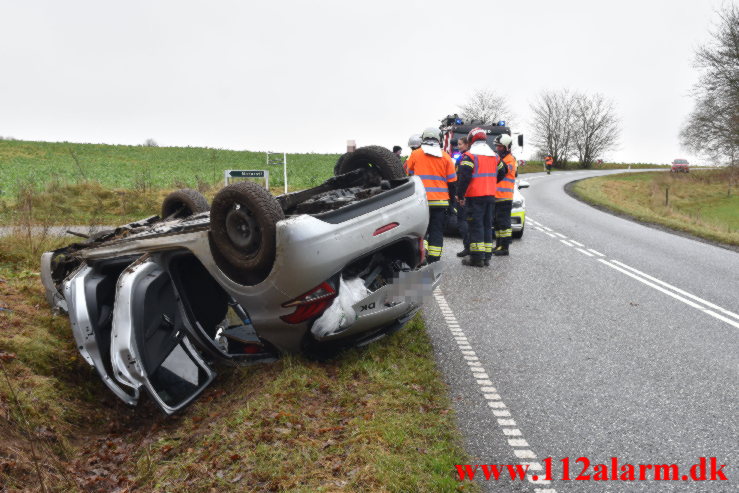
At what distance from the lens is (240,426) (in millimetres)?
3436

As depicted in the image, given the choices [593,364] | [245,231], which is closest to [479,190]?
[593,364]

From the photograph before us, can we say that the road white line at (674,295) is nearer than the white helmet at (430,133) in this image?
Yes

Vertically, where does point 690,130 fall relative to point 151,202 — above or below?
above

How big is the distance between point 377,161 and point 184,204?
225cm

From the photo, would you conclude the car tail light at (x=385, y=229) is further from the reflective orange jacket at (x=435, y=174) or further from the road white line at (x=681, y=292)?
the road white line at (x=681, y=292)

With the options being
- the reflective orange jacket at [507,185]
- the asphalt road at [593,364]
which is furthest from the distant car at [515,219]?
the asphalt road at [593,364]

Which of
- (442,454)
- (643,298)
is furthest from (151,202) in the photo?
(442,454)

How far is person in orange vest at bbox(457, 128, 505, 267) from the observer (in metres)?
8.28

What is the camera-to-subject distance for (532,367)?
4484 mm

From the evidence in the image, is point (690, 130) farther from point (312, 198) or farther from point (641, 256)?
point (312, 198)

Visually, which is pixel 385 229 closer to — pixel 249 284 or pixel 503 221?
pixel 249 284

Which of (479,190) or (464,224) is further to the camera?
(464,224)

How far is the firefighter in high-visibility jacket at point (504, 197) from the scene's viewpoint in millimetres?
9039

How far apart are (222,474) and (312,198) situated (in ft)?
8.57
